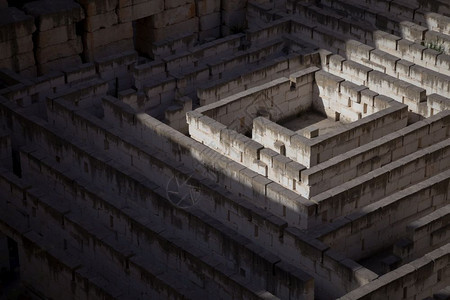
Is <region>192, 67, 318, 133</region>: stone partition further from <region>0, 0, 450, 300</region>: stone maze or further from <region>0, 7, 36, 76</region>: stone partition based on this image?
<region>0, 7, 36, 76</region>: stone partition

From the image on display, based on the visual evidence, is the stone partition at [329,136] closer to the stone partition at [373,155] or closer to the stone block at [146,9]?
the stone partition at [373,155]

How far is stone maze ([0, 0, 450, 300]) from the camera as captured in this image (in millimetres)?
24984

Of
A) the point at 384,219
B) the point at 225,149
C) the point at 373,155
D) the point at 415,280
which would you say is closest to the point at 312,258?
the point at 415,280

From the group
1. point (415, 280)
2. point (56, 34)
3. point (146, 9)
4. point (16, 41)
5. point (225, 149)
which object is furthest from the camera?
point (146, 9)

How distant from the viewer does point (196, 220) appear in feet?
84.5

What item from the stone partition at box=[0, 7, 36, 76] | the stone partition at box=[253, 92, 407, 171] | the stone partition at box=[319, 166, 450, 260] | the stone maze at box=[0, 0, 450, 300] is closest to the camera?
the stone maze at box=[0, 0, 450, 300]

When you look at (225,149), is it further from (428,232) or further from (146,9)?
(146,9)

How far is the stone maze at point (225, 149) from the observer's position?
984 inches

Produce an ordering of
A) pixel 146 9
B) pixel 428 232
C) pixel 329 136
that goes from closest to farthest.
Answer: pixel 428 232, pixel 329 136, pixel 146 9

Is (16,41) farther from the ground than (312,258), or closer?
farther from the ground

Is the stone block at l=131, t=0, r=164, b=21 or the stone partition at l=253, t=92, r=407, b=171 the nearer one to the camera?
the stone partition at l=253, t=92, r=407, b=171

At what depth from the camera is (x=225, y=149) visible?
95.1 feet

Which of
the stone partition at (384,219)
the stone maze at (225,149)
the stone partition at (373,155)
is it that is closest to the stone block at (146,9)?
the stone maze at (225,149)

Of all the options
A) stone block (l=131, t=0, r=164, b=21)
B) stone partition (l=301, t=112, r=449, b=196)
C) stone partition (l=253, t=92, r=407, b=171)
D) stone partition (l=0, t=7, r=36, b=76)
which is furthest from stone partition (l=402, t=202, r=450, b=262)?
stone partition (l=0, t=7, r=36, b=76)
